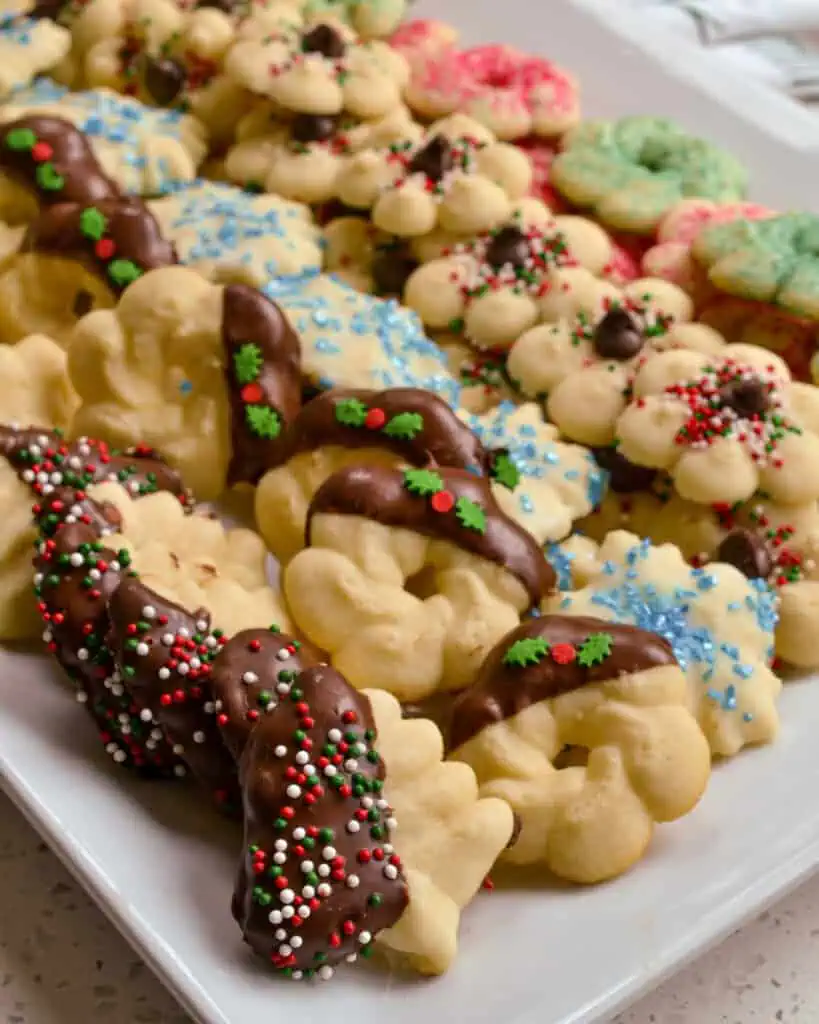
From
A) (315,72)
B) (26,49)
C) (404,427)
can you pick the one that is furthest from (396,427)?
(26,49)

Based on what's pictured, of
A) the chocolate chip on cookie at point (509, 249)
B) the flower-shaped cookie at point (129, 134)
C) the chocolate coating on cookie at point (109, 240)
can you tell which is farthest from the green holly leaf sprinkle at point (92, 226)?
the chocolate chip on cookie at point (509, 249)

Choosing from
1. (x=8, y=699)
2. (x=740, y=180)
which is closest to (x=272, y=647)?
(x=8, y=699)

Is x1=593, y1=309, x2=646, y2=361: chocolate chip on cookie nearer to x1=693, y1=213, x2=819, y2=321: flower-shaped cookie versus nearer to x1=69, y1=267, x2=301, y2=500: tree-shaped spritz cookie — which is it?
x1=693, y1=213, x2=819, y2=321: flower-shaped cookie

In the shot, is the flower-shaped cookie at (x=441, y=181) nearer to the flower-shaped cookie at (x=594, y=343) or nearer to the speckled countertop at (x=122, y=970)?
the flower-shaped cookie at (x=594, y=343)

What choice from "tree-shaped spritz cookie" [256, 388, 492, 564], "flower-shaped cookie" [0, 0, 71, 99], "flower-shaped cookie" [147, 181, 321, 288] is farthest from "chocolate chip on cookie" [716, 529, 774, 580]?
"flower-shaped cookie" [0, 0, 71, 99]

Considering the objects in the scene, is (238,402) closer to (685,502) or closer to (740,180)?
(685,502)

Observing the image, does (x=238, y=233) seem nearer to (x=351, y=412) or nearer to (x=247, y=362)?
(x=247, y=362)
